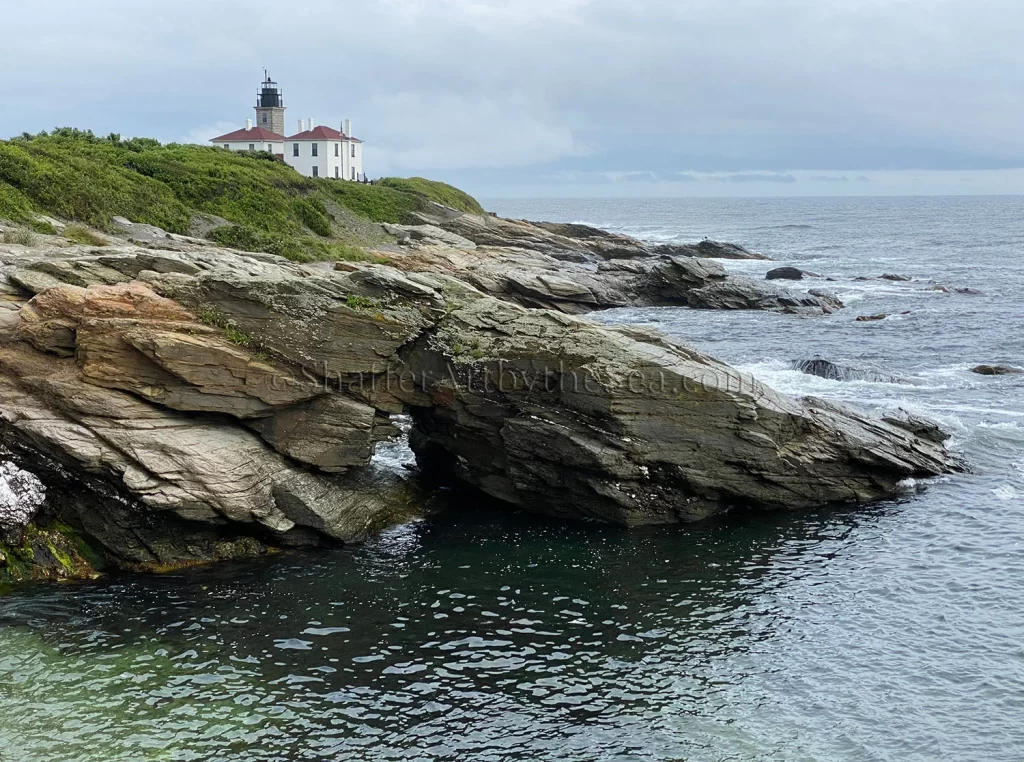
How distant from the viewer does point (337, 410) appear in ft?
100

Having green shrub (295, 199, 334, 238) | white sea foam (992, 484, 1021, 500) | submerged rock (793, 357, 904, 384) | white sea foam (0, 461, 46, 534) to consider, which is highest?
green shrub (295, 199, 334, 238)

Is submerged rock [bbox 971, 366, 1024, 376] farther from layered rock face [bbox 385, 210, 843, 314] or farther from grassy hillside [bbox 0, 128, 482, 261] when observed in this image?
grassy hillside [bbox 0, 128, 482, 261]

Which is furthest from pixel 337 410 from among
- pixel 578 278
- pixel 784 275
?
pixel 784 275

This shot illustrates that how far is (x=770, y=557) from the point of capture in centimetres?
2903

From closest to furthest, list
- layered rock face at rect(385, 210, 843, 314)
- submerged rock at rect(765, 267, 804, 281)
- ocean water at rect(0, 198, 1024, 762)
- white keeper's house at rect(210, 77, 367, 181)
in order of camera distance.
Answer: ocean water at rect(0, 198, 1024, 762), layered rock face at rect(385, 210, 843, 314), submerged rock at rect(765, 267, 804, 281), white keeper's house at rect(210, 77, 367, 181)

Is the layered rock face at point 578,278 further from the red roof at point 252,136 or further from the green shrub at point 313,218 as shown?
the red roof at point 252,136

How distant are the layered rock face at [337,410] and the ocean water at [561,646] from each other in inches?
56.7

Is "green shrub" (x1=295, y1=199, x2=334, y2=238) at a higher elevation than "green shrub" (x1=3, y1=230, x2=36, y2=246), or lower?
higher

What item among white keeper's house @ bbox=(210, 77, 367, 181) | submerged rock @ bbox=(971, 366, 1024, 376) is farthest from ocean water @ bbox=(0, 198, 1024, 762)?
white keeper's house @ bbox=(210, 77, 367, 181)

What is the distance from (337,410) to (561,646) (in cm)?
1131

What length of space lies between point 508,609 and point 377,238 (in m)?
66.8

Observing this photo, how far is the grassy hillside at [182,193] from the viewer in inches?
2290

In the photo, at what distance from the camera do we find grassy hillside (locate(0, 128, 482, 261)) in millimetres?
58156

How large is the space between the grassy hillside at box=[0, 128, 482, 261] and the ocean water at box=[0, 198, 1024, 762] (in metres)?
35.2
